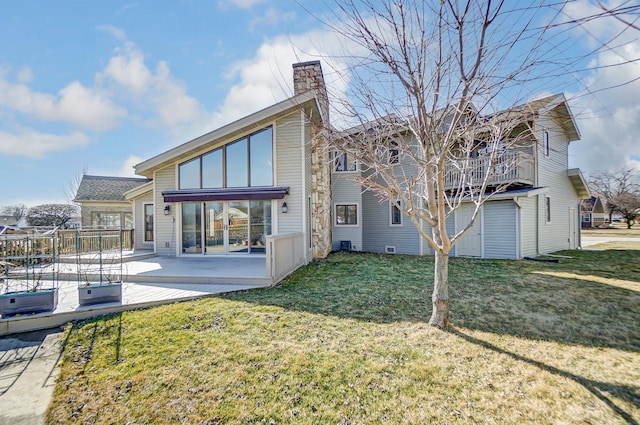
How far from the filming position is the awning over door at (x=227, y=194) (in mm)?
9812

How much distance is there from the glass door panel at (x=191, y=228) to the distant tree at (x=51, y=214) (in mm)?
19365

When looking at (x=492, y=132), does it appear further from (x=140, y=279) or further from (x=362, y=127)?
(x=140, y=279)

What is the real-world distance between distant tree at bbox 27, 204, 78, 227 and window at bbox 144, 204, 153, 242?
15.9m

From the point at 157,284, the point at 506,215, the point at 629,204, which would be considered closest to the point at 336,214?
the point at 506,215

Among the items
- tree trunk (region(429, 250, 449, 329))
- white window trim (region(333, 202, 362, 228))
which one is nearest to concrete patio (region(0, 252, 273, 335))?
tree trunk (region(429, 250, 449, 329))

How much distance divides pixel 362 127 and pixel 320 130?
2.42 ft

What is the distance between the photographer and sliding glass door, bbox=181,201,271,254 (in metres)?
10.4

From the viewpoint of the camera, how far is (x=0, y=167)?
25.0 meters

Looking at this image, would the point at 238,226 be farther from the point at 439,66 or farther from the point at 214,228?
the point at 439,66

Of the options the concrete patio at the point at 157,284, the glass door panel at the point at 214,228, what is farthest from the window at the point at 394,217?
the glass door panel at the point at 214,228

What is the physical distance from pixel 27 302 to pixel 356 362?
5.77 m

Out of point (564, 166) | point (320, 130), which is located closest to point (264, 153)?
point (320, 130)

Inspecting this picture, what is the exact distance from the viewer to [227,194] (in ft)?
33.1

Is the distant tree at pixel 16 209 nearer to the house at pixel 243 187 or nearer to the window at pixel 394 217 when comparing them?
the house at pixel 243 187
